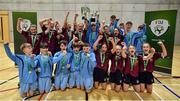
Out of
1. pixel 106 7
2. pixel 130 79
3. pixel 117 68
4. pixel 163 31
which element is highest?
pixel 106 7

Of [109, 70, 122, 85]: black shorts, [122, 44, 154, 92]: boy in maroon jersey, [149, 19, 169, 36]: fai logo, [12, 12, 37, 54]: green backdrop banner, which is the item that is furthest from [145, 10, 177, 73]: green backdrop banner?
[12, 12, 37, 54]: green backdrop banner

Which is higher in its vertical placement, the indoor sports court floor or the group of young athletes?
the group of young athletes

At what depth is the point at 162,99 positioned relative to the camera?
15.2 feet

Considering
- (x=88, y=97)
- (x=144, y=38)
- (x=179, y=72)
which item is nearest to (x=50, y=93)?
(x=88, y=97)

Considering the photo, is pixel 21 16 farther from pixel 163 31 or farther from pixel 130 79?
pixel 163 31

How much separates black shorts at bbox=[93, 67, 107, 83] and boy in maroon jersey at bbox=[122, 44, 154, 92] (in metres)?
0.49

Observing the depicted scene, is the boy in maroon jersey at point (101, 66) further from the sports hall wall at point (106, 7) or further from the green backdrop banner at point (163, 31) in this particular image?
the sports hall wall at point (106, 7)

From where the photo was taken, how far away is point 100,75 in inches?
204

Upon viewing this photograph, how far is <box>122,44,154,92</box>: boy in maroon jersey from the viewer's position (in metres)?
4.88

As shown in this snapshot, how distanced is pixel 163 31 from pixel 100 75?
269 centimetres

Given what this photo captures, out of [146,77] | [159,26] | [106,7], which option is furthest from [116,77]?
[106,7]

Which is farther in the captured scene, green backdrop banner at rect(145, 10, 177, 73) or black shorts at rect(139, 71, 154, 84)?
green backdrop banner at rect(145, 10, 177, 73)

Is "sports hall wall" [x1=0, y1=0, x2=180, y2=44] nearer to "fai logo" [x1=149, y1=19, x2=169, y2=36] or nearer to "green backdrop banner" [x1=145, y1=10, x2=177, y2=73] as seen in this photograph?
"green backdrop banner" [x1=145, y1=10, x2=177, y2=73]

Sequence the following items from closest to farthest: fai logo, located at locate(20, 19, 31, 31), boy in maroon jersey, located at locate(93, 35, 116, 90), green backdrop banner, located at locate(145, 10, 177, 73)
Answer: boy in maroon jersey, located at locate(93, 35, 116, 90) < green backdrop banner, located at locate(145, 10, 177, 73) < fai logo, located at locate(20, 19, 31, 31)
